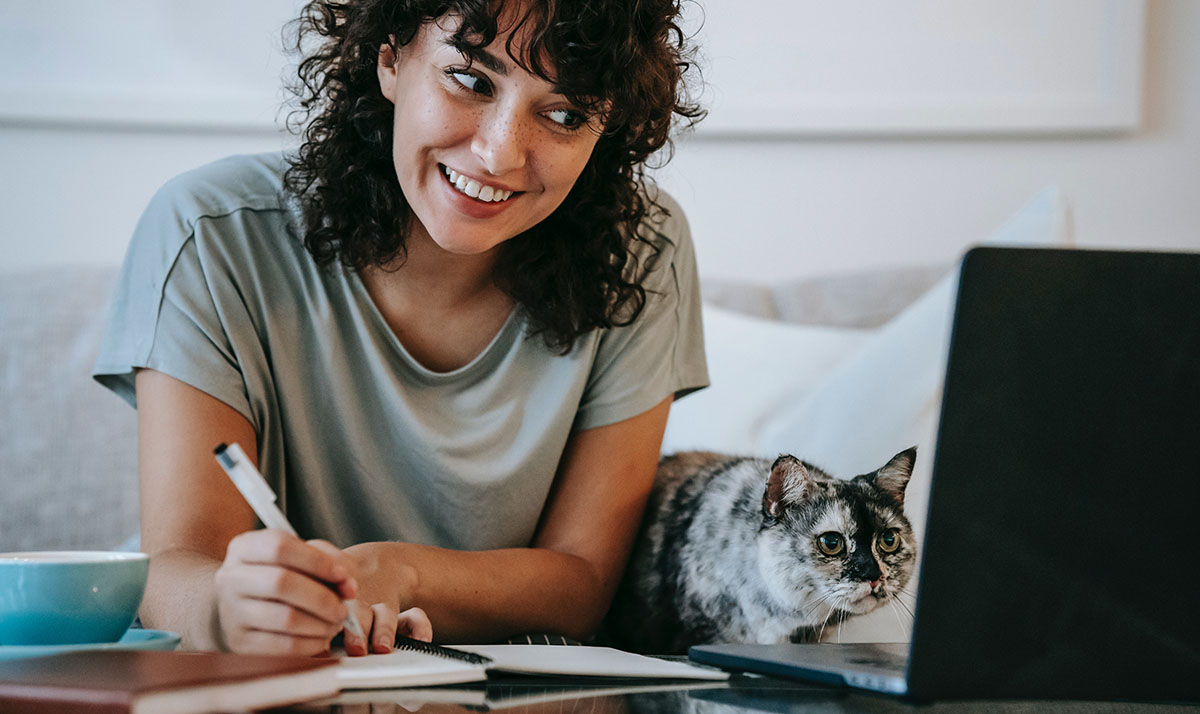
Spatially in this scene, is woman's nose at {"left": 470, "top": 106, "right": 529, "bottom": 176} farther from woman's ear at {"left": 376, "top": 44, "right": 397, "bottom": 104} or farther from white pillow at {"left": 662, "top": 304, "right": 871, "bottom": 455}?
white pillow at {"left": 662, "top": 304, "right": 871, "bottom": 455}

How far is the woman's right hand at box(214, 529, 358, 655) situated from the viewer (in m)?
0.65

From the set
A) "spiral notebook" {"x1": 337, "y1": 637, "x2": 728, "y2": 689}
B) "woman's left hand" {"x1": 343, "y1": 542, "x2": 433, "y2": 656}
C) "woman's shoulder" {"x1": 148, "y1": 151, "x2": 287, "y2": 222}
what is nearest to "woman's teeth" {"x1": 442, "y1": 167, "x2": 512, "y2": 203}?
"woman's shoulder" {"x1": 148, "y1": 151, "x2": 287, "y2": 222}

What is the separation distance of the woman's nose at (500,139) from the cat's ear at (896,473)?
0.48 metres

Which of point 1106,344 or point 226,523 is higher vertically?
point 1106,344

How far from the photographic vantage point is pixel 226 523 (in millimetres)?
1034

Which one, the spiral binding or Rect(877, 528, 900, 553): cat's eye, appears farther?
Rect(877, 528, 900, 553): cat's eye

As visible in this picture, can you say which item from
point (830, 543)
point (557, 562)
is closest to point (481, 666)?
point (830, 543)

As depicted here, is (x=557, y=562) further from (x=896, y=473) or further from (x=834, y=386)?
(x=834, y=386)

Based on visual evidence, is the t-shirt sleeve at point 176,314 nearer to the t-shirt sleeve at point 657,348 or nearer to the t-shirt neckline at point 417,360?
the t-shirt neckline at point 417,360

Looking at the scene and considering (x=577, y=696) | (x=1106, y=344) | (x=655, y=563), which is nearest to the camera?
(x=1106, y=344)

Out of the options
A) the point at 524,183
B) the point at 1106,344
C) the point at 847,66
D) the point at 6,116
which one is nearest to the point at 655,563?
the point at 524,183

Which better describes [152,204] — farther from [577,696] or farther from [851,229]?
[851,229]

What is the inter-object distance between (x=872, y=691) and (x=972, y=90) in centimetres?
165

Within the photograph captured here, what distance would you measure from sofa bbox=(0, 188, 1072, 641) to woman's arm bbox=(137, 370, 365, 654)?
0.50 metres
